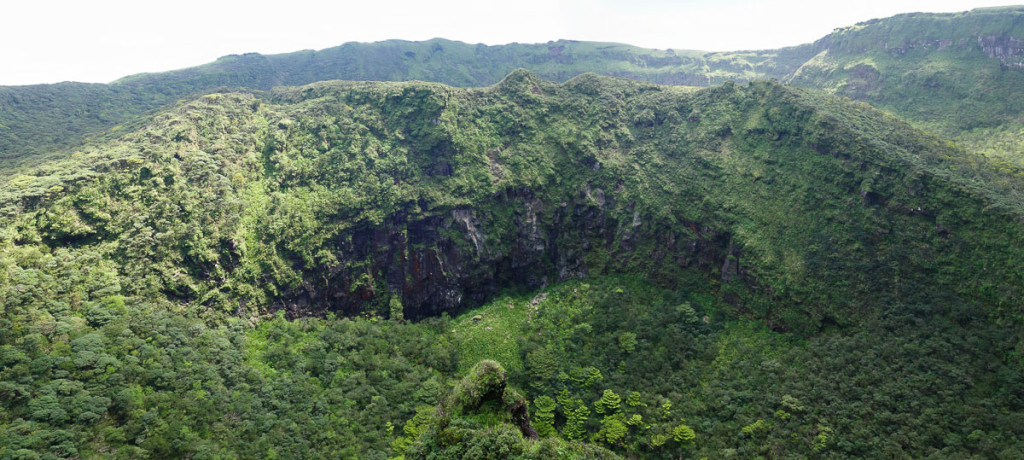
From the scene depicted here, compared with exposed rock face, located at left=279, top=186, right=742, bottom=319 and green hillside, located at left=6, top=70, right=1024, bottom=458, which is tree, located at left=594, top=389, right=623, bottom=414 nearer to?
green hillside, located at left=6, top=70, right=1024, bottom=458

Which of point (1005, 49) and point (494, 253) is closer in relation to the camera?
point (494, 253)

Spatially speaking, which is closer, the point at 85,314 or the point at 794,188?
the point at 85,314

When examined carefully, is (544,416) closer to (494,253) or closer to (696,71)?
(494,253)

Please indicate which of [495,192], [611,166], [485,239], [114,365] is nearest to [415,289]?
[485,239]

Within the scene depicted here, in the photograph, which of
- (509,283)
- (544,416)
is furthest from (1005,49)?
(544,416)

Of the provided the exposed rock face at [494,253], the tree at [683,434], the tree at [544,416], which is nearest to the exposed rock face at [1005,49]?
the exposed rock face at [494,253]

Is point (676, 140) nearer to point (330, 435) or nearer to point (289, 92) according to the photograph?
point (330, 435)
